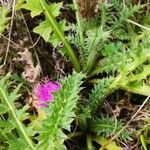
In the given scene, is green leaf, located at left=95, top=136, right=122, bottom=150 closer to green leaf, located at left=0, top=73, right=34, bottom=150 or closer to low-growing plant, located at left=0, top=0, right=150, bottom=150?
low-growing plant, located at left=0, top=0, right=150, bottom=150

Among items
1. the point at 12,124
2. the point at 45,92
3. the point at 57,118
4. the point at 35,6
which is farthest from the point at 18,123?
the point at 35,6

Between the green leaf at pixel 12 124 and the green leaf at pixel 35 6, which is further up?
the green leaf at pixel 35 6

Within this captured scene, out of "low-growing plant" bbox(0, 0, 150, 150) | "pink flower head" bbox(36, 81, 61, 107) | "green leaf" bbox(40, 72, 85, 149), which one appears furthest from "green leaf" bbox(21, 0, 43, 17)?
"green leaf" bbox(40, 72, 85, 149)

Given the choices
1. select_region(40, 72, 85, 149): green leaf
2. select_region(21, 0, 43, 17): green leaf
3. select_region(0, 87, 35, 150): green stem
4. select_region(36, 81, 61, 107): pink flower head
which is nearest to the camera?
select_region(40, 72, 85, 149): green leaf

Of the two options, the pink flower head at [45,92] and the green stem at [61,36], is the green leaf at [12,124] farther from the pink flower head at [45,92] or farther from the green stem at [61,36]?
the green stem at [61,36]

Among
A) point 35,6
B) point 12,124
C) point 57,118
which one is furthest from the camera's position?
point 35,6

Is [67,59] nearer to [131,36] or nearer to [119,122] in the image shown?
[131,36]

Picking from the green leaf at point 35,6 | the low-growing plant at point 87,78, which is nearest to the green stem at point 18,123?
the low-growing plant at point 87,78

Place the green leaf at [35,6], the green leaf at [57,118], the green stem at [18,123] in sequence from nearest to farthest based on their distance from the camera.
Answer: the green leaf at [57,118], the green stem at [18,123], the green leaf at [35,6]

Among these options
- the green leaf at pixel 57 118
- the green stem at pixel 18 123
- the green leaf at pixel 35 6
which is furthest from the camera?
the green leaf at pixel 35 6

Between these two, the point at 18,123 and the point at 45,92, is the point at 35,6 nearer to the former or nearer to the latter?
the point at 45,92
